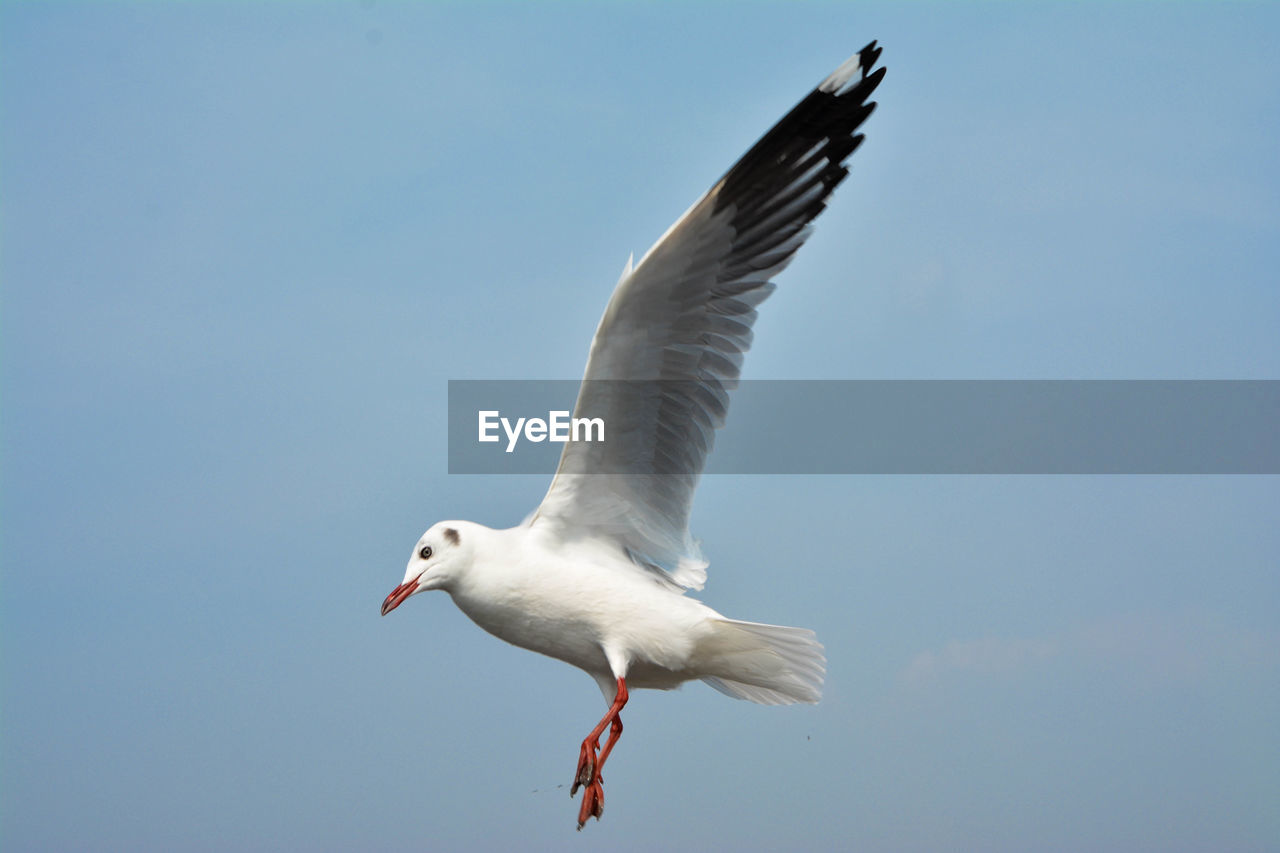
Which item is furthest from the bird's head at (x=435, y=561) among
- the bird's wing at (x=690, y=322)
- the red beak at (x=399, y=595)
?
the bird's wing at (x=690, y=322)

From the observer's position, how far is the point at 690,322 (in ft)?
18.7

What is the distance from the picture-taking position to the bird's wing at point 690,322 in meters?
5.58

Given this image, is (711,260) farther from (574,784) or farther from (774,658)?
(574,784)

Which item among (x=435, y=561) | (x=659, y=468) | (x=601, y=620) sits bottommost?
(x=601, y=620)

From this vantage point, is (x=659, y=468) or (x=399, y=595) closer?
(x=399, y=595)

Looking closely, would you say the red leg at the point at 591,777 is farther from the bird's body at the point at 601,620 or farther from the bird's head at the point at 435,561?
the bird's head at the point at 435,561

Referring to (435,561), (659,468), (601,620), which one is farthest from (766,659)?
(435,561)

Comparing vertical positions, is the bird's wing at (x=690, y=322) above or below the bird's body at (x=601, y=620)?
above

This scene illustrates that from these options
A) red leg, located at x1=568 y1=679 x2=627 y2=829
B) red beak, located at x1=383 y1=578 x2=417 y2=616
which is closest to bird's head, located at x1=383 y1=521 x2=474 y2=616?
red beak, located at x1=383 y1=578 x2=417 y2=616

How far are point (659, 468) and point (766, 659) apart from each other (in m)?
0.97

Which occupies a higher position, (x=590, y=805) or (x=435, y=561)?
(x=435, y=561)

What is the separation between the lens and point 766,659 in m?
5.80

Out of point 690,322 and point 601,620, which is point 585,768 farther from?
point 690,322

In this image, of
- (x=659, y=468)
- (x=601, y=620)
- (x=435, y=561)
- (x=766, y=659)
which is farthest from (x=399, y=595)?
(x=766, y=659)
